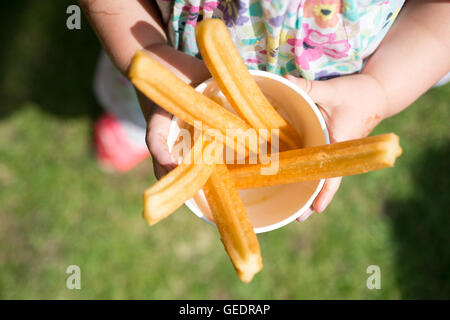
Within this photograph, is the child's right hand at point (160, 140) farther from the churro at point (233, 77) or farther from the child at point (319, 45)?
the churro at point (233, 77)

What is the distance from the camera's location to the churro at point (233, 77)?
914 millimetres

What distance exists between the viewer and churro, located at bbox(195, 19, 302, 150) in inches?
36.0

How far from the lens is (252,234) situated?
92 centimetres

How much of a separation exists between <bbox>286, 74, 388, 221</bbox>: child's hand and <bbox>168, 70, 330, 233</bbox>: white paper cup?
70 millimetres

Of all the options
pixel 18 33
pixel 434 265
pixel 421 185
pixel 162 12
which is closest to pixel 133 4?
pixel 162 12

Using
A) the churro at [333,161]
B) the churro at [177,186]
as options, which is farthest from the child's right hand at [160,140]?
the churro at [333,161]

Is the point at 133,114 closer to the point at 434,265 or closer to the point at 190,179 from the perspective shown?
the point at 190,179

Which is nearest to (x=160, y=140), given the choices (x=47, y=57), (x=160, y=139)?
(x=160, y=139)

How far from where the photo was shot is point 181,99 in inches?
36.1

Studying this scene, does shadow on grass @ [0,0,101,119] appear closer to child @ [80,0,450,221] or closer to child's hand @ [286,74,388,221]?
child @ [80,0,450,221]

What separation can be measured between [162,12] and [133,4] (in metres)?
0.09

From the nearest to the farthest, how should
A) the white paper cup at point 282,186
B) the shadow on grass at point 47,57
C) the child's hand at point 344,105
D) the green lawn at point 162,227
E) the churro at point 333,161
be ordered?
the churro at point 333,161, the white paper cup at point 282,186, the child's hand at point 344,105, the green lawn at point 162,227, the shadow on grass at point 47,57

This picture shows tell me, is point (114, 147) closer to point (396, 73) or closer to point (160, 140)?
point (160, 140)

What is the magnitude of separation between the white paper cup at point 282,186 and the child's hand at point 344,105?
0.07 m
